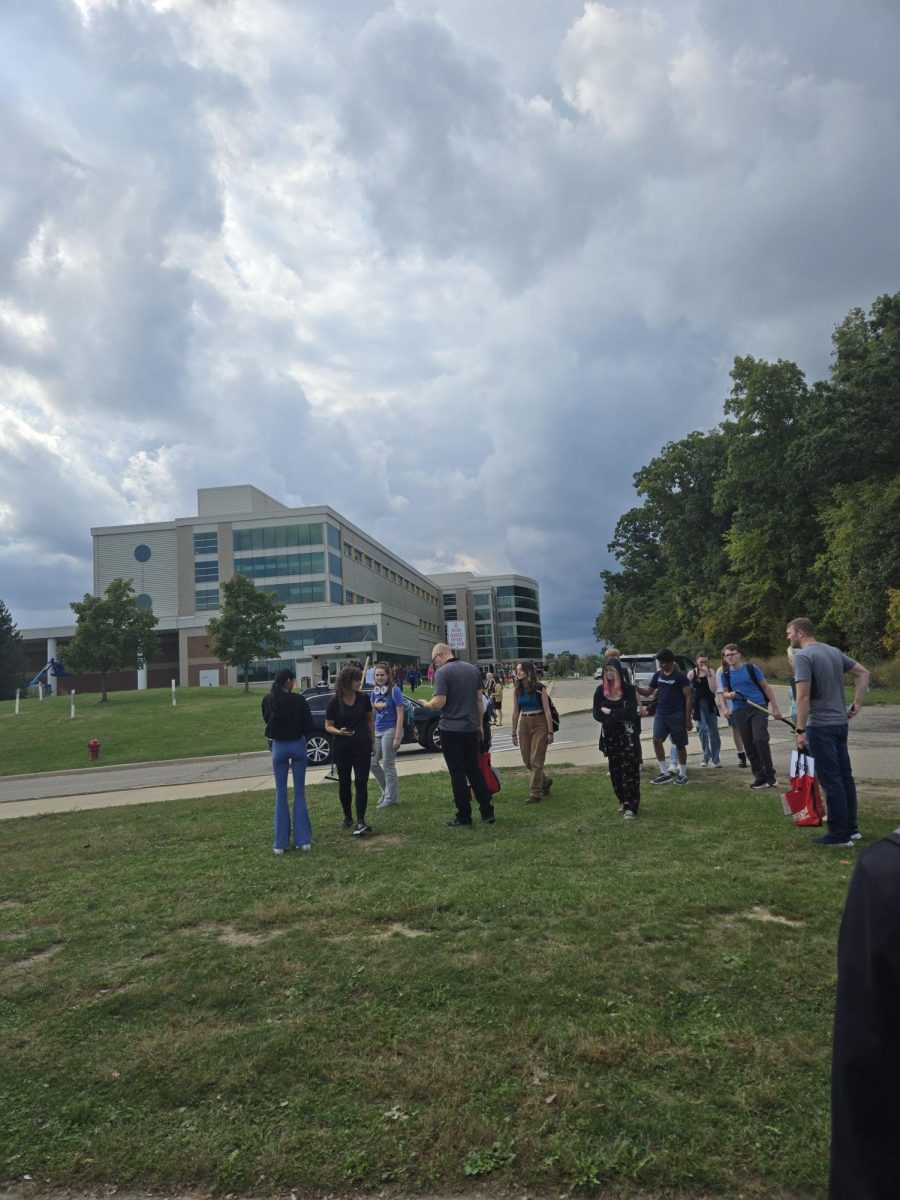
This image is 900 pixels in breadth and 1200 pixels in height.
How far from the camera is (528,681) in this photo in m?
8.95

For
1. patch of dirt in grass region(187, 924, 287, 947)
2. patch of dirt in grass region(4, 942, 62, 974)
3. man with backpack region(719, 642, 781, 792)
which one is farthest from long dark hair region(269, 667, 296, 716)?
man with backpack region(719, 642, 781, 792)

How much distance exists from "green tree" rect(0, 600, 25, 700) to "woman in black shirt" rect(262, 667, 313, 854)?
74328 mm

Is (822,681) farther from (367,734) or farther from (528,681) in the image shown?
(367,734)

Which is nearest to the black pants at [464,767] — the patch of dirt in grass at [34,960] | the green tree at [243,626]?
the patch of dirt in grass at [34,960]

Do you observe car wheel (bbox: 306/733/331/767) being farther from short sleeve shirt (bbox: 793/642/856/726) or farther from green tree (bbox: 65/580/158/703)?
green tree (bbox: 65/580/158/703)

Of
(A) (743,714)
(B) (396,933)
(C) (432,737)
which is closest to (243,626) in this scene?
(C) (432,737)

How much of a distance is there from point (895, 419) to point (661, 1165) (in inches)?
1469

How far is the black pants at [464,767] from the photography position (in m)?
7.88

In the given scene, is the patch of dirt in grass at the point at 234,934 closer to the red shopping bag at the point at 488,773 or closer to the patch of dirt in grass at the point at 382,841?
the patch of dirt in grass at the point at 382,841

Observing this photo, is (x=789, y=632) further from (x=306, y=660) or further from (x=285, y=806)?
(x=306, y=660)

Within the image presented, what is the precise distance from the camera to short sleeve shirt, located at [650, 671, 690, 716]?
977 cm

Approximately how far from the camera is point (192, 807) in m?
10.8

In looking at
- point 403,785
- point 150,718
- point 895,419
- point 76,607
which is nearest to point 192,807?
point 403,785

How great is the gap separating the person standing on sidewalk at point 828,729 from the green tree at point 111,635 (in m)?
42.4
